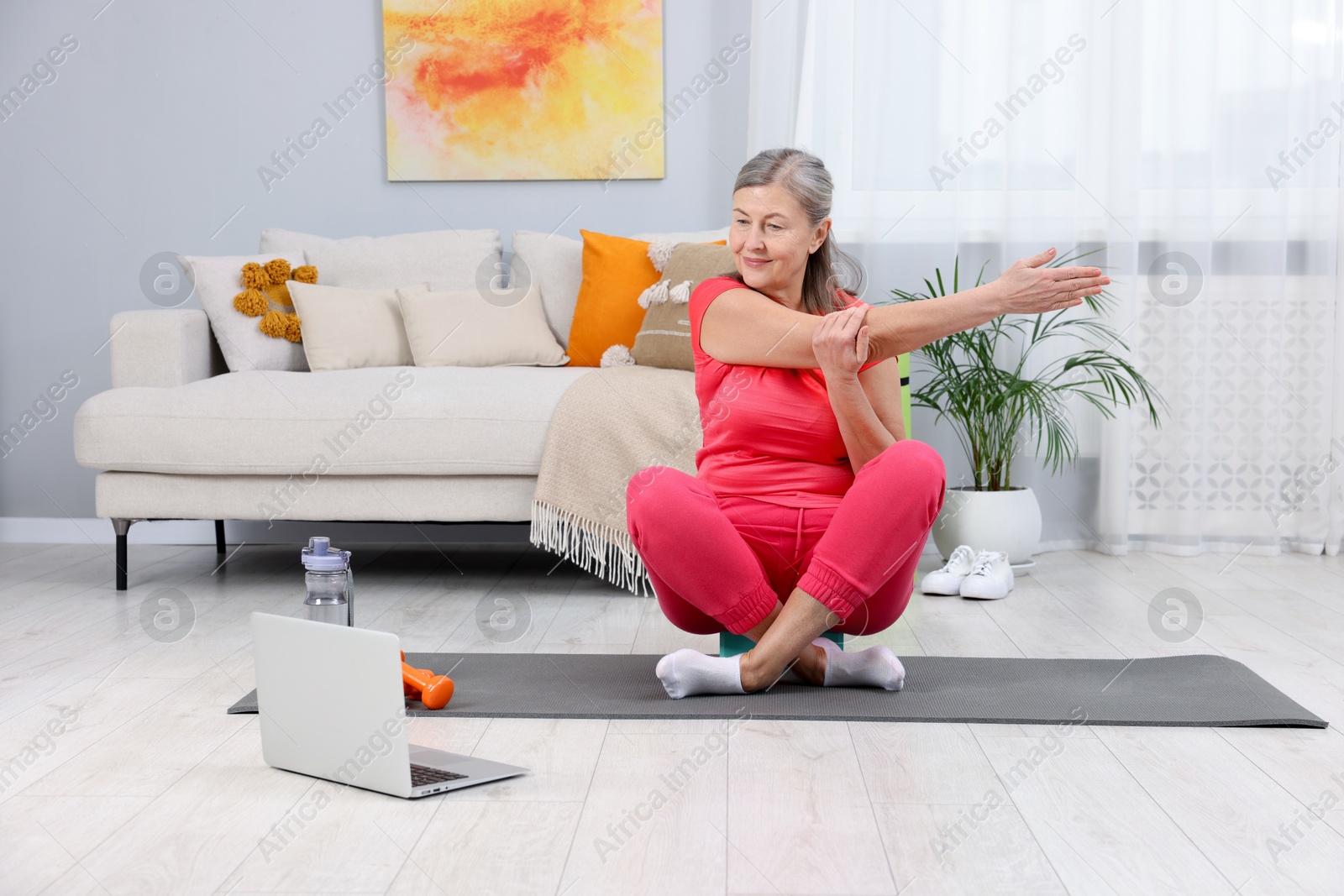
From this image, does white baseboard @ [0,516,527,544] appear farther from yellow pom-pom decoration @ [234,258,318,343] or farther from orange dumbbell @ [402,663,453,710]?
orange dumbbell @ [402,663,453,710]

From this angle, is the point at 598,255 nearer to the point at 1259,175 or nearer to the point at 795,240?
the point at 795,240

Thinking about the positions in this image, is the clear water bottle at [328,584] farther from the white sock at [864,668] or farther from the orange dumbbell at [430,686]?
the white sock at [864,668]

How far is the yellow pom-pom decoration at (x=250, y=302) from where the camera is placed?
9.89ft

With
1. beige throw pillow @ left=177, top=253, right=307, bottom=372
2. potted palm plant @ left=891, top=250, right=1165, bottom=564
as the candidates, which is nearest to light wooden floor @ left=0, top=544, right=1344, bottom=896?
potted palm plant @ left=891, top=250, right=1165, bottom=564

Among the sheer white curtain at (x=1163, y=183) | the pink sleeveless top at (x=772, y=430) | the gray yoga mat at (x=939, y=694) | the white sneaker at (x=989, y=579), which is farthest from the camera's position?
the sheer white curtain at (x=1163, y=183)

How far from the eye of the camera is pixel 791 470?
177 cm

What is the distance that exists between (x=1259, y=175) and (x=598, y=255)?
1860mm

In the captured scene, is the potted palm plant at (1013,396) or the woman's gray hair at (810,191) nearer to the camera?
the woman's gray hair at (810,191)

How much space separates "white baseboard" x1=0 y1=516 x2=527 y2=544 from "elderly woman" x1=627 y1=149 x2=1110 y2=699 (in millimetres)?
1745

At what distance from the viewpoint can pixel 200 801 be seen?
1342mm

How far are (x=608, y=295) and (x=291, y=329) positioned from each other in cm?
85

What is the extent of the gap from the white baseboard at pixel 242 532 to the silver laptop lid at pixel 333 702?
1.98 metres

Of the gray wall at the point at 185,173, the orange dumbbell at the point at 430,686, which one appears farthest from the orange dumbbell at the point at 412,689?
the gray wall at the point at 185,173

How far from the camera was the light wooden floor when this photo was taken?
1.14m
